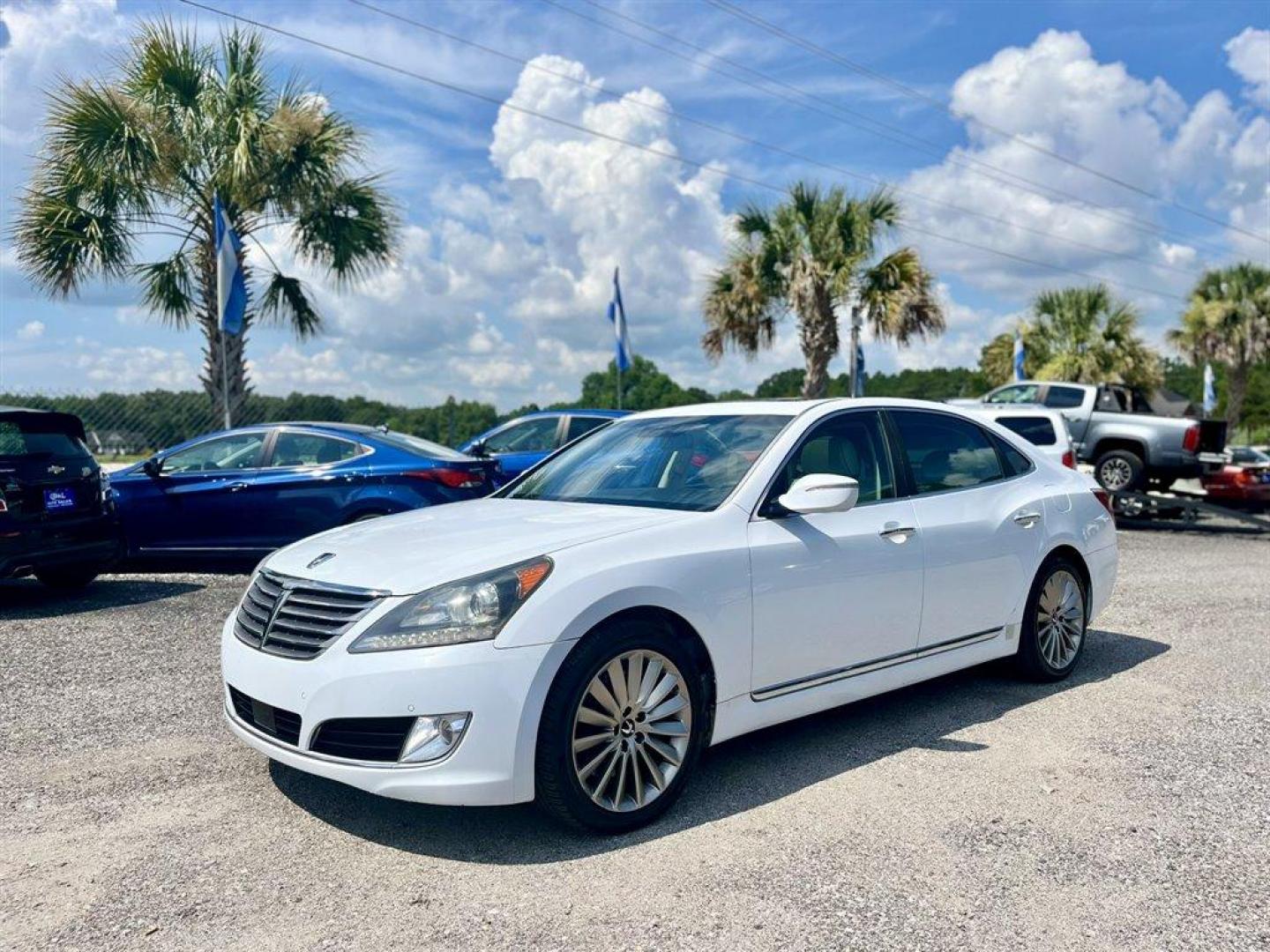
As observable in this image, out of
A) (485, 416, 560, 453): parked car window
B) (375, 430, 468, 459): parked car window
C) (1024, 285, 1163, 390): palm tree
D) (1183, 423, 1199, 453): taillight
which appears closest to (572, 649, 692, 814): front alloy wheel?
(375, 430, 468, 459): parked car window

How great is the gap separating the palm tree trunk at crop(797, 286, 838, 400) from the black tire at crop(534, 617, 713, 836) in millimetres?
18197

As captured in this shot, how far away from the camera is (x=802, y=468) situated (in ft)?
15.0

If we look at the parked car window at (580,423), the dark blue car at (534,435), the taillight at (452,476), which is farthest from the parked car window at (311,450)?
the parked car window at (580,423)

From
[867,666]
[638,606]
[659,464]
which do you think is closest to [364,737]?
[638,606]

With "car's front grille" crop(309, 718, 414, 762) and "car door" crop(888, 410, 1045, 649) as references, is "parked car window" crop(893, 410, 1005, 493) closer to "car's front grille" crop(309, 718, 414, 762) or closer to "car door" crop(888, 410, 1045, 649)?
"car door" crop(888, 410, 1045, 649)

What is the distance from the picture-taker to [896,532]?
474 centimetres

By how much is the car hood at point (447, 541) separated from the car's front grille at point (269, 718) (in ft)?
1.55

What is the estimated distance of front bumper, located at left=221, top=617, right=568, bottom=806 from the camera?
3.40 m

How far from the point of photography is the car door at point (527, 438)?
473 inches

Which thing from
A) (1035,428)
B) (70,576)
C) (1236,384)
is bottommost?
(70,576)

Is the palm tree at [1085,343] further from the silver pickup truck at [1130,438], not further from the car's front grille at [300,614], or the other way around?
the car's front grille at [300,614]

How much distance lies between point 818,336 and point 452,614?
737 inches

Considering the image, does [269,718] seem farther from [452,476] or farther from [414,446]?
[414,446]

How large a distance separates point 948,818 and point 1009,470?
2440 millimetres
